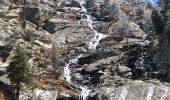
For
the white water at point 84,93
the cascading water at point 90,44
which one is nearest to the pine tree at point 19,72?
the white water at point 84,93

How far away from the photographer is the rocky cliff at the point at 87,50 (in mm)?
73463

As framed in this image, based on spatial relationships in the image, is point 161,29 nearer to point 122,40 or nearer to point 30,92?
point 122,40

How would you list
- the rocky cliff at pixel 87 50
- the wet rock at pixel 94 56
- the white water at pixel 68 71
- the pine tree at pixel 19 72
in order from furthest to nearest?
the wet rock at pixel 94 56 < the white water at pixel 68 71 < the rocky cliff at pixel 87 50 < the pine tree at pixel 19 72

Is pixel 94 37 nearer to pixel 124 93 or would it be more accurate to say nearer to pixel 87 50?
pixel 87 50

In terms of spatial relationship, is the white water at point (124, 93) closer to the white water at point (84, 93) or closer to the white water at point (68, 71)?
the white water at point (84, 93)

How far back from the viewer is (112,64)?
9144 centimetres

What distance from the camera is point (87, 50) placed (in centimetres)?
11006

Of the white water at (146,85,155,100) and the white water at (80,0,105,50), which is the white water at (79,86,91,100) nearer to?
the white water at (146,85,155,100)

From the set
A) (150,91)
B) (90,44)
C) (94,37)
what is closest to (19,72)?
(150,91)

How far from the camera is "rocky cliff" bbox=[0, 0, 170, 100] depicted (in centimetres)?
7346

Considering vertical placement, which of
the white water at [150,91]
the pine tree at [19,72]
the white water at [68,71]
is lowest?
the white water at [68,71]

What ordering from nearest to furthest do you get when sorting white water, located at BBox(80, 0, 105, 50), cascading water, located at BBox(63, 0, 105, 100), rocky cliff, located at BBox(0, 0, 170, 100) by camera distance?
rocky cliff, located at BBox(0, 0, 170, 100) < cascading water, located at BBox(63, 0, 105, 100) < white water, located at BBox(80, 0, 105, 50)

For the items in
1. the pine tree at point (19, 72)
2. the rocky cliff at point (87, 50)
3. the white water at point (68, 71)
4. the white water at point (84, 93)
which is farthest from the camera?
the white water at point (68, 71)

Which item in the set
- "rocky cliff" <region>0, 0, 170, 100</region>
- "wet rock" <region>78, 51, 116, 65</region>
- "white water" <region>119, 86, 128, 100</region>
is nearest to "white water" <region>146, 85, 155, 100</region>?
"rocky cliff" <region>0, 0, 170, 100</region>
